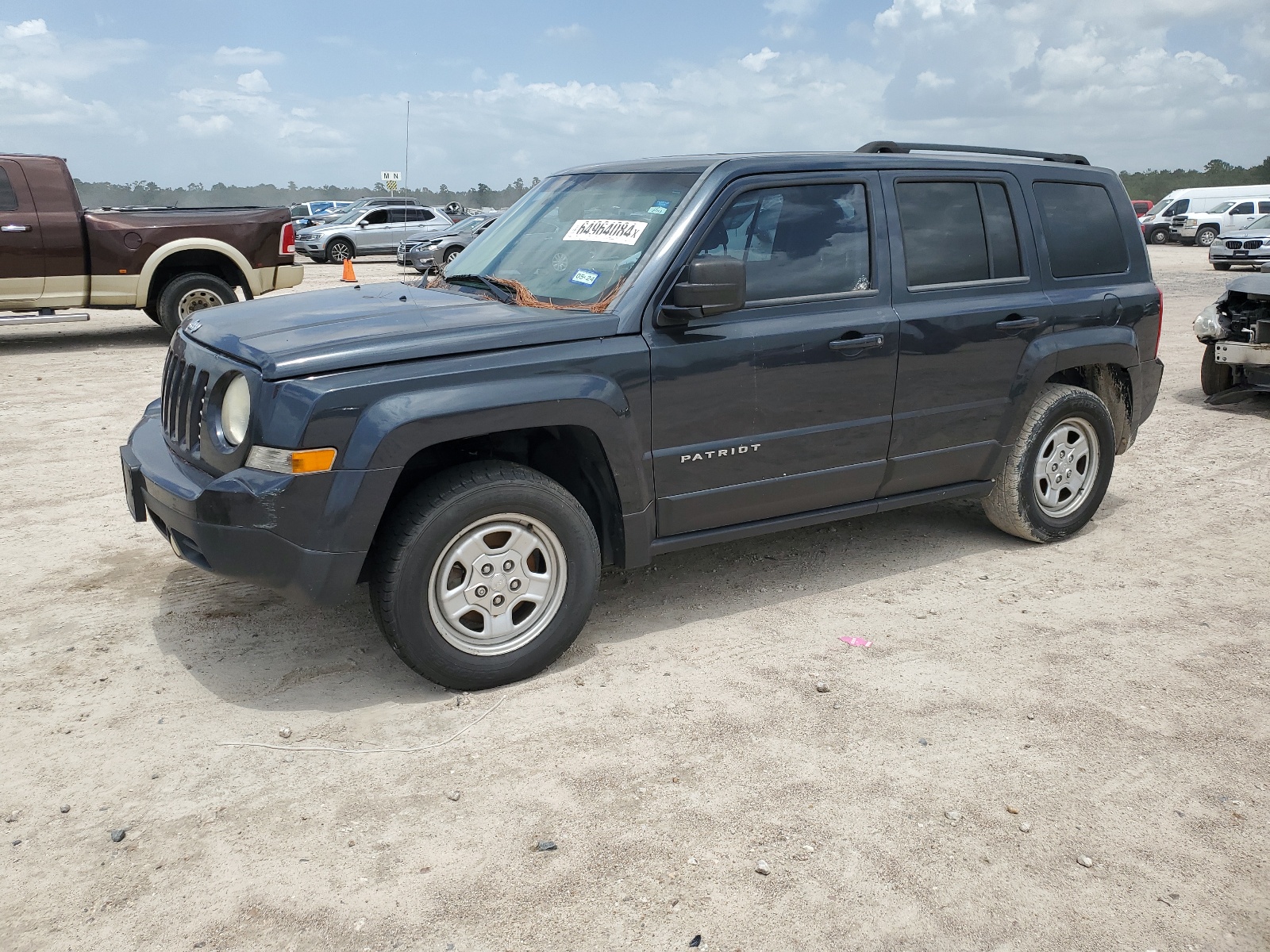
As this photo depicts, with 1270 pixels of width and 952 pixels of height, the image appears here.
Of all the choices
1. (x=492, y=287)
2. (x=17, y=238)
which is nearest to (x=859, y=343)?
(x=492, y=287)

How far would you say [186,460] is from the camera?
3.96 meters

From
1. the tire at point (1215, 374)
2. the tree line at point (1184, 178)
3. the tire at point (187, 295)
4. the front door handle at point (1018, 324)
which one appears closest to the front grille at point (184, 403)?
the front door handle at point (1018, 324)

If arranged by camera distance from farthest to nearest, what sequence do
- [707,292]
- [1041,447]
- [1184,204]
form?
1. [1184,204]
2. [1041,447]
3. [707,292]

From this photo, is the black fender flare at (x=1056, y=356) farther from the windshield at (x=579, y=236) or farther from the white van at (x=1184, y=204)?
the white van at (x=1184, y=204)

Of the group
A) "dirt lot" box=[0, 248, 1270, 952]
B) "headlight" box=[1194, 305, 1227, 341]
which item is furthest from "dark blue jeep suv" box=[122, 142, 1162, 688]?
"headlight" box=[1194, 305, 1227, 341]

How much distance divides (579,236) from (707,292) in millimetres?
855

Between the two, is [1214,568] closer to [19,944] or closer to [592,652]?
[592,652]

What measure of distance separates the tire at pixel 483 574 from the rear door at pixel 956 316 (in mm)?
1678

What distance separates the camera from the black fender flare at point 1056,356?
5.17 meters

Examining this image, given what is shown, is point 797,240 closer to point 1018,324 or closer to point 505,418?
point 1018,324

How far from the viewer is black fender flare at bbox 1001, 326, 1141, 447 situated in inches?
203

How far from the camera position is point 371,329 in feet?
12.5

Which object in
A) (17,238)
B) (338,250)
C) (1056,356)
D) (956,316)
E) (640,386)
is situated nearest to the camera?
(640,386)

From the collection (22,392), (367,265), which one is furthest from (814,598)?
(367,265)
